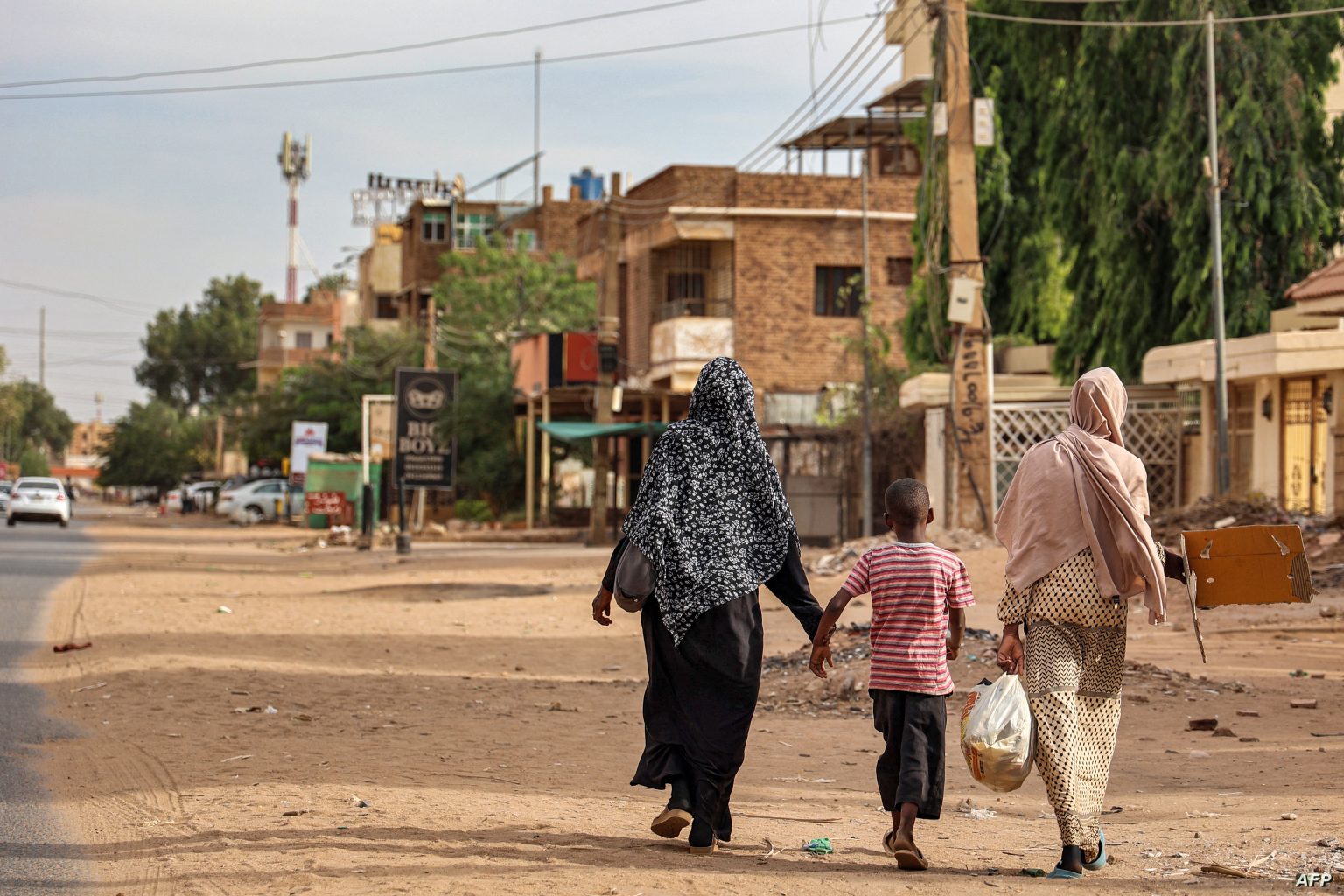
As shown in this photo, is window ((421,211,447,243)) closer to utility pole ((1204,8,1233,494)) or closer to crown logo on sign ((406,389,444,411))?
crown logo on sign ((406,389,444,411))

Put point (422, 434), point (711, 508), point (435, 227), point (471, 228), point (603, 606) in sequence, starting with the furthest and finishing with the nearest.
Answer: point (435, 227) → point (471, 228) → point (422, 434) → point (603, 606) → point (711, 508)

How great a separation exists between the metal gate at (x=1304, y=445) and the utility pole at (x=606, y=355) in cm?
1448

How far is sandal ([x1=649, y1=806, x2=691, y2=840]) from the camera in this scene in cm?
591

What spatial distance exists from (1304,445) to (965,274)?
19.9 feet

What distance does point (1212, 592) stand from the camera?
588cm

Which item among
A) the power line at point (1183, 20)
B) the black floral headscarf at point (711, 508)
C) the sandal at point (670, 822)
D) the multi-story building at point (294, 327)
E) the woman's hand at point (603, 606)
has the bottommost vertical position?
the sandal at point (670, 822)

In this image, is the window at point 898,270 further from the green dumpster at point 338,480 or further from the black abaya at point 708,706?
the black abaya at point 708,706

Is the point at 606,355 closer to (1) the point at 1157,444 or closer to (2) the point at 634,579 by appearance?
(1) the point at 1157,444

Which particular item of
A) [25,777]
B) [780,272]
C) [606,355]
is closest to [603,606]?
[25,777]

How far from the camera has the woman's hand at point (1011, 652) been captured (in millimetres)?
5672

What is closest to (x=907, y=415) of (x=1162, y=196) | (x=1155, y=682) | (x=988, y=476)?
(x=1162, y=196)

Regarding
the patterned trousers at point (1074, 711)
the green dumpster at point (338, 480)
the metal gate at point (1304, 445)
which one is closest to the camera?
the patterned trousers at point (1074, 711)

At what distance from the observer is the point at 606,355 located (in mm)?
33469

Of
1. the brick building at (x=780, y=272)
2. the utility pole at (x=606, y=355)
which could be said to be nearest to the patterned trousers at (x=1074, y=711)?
the utility pole at (x=606, y=355)
